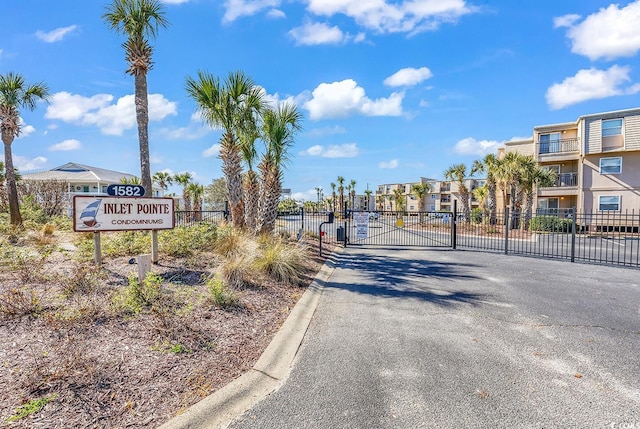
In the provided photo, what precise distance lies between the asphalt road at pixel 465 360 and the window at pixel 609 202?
21.8 meters

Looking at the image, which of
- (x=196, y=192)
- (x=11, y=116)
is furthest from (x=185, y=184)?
(x=11, y=116)

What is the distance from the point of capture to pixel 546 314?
555cm

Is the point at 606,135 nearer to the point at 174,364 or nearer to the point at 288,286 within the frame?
the point at 288,286

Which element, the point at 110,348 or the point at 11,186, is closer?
the point at 110,348

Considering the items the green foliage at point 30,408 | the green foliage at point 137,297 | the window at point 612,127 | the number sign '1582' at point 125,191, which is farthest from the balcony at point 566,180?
the green foliage at point 30,408

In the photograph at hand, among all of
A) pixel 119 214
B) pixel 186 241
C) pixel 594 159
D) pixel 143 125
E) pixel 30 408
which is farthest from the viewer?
pixel 594 159

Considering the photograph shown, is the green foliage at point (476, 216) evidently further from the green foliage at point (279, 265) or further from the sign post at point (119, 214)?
the sign post at point (119, 214)

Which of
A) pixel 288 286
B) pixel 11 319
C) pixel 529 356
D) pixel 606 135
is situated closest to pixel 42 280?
pixel 11 319

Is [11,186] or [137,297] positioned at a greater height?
[11,186]

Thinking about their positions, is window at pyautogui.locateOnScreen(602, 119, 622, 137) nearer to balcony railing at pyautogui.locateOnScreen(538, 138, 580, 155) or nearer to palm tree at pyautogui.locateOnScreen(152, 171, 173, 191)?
balcony railing at pyautogui.locateOnScreen(538, 138, 580, 155)

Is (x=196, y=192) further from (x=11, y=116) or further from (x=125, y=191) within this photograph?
(x=125, y=191)

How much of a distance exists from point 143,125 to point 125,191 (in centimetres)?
555

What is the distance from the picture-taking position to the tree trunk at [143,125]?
38.1ft

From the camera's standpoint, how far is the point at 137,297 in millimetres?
4766
